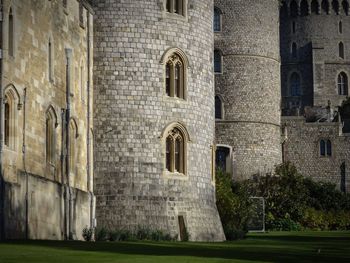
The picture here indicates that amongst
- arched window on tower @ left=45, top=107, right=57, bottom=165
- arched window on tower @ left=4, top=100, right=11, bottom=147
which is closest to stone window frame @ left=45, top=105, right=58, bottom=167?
arched window on tower @ left=45, top=107, right=57, bottom=165

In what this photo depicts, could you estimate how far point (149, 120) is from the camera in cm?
4697

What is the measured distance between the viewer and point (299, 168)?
308 ft

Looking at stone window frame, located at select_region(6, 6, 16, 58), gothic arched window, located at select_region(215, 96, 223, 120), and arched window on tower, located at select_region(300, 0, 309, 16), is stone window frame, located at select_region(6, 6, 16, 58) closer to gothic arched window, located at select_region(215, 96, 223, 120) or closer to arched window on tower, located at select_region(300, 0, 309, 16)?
gothic arched window, located at select_region(215, 96, 223, 120)

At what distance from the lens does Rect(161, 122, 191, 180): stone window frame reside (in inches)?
1858

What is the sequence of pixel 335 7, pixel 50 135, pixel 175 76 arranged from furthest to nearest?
pixel 335 7 → pixel 175 76 → pixel 50 135

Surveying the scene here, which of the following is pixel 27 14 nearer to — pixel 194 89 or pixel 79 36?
pixel 79 36

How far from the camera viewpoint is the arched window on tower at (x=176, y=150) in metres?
47.6

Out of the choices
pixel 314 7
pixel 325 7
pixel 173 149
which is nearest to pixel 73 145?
pixel 173 149

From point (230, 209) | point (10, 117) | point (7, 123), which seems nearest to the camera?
point (7, 123)

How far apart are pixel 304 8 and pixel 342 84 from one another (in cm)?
880

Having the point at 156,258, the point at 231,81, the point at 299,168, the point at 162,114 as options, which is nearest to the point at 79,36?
the point at 162,114

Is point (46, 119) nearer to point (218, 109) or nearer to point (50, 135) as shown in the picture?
point (50, 135)

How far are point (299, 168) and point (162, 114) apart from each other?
47.7 meters

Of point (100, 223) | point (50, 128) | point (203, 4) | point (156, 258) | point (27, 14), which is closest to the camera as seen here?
point (156, 258)
